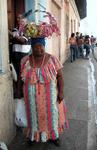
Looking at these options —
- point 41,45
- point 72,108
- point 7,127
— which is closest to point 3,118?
point 7,127

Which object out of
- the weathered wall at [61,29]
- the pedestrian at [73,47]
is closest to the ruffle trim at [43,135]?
the weathered wall at [61,29]

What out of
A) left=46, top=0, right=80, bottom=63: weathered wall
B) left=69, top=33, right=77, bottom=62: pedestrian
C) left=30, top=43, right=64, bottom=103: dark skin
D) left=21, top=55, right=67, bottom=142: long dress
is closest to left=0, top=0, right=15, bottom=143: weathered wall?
left=21, top=55, right=67, bottom=142: long dress

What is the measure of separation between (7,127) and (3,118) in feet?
0.80

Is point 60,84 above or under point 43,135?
above

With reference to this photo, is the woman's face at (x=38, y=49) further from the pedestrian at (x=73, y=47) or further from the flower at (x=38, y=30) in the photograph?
the pedestrian at (x=73, y=47)

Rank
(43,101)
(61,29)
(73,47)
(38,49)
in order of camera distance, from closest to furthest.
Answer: (38,49) < (43,101) < (61,29) < (73,47)

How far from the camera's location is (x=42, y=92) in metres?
4.88

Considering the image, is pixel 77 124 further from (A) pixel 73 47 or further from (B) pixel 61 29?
(A) pixel 73 47

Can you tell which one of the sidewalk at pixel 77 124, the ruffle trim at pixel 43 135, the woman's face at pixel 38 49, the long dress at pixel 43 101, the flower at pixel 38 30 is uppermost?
the flower at pixel 38 30

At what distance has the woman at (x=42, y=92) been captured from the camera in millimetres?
4848

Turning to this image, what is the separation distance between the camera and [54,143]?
535 centimetres

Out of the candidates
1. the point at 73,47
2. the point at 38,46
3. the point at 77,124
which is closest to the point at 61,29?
the point at 73,47

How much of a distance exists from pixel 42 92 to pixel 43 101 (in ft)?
0.46

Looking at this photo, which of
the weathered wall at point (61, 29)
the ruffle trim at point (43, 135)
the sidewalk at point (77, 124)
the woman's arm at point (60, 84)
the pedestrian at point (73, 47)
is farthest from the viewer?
the pedestrian at point (73, 47)
